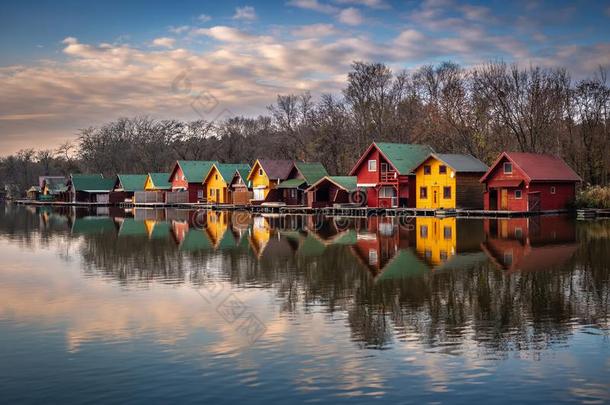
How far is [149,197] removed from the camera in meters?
102

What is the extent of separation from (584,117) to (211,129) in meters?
71.6

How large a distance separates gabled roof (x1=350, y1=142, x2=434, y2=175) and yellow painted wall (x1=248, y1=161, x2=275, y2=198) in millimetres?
14213

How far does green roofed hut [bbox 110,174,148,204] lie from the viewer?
109375mm

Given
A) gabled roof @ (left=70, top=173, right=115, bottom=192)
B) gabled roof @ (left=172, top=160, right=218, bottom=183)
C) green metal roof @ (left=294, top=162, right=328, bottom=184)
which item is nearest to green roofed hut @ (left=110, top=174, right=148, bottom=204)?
gabled roof @ (left=70, top=173, right=115, bottom=192)

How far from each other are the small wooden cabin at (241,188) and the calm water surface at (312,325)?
52278 millimetres

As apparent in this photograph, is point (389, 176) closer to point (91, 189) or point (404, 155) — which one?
point (404, 155)

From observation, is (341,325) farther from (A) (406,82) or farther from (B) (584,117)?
(A) (406,82)

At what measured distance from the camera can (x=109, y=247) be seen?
34.8 metres

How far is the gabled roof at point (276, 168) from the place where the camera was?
258ft

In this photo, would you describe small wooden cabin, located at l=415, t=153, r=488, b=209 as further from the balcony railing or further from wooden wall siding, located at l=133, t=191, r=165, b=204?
wooden wall siding, located at l=133, t=191, r=165, b=204

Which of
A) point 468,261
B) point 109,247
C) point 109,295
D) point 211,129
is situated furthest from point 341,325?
point 211,129

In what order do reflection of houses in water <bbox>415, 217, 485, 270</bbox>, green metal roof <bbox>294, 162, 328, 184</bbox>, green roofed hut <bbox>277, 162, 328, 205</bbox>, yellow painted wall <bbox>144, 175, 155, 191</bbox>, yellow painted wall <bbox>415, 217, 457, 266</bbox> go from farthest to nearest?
yellow painted wall <bbox>144, 175, 155, 191</bbox>
green roofed hut <bbox>277, 162, 328, 205</bbox>
green metal roof <bbox>294, 162, 328, 184</bbox>
yellow painted wall <bbox>415, 217, 457, 266</bbox>
reflection of houses in water <bbox>415, 217, 485, 270</bbox>

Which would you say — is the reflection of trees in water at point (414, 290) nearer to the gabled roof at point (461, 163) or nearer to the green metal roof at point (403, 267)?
the green metal roof at point (403, 267)

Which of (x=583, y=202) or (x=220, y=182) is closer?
(x=583, y=202)
